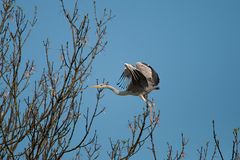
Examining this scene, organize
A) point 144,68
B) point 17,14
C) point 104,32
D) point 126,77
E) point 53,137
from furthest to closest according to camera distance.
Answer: point 126,77 → point 144,68 → point 17,14 → point 104,32 → point 53,137

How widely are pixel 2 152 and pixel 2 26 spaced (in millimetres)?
1724

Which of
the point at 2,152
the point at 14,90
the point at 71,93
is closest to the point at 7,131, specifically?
the point at 2,152

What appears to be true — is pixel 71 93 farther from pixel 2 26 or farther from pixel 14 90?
pixel 2 26

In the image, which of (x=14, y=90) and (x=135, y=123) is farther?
(x=135, y=123)

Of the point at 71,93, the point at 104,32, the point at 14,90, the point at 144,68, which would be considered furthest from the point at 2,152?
the point at 144,68

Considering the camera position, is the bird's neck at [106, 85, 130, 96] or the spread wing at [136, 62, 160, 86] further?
the bird's neck at [106, 85, 130, 96]

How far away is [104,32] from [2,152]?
1.54 m

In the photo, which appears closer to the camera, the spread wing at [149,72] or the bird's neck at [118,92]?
the spread wing at [149,72]

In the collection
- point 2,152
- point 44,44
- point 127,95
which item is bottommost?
point 2,152

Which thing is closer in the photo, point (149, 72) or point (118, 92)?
point (149, 72)

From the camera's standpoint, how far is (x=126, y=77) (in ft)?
24.5

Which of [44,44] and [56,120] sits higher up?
[44,44]

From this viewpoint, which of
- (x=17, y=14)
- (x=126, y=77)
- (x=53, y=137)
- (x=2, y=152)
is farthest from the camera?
(x=126, y=77)

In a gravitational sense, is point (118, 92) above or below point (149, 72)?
above
